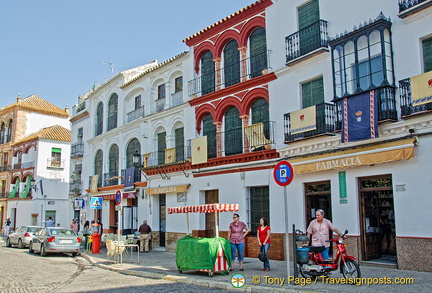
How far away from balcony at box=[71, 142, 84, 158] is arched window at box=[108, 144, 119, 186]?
429cm

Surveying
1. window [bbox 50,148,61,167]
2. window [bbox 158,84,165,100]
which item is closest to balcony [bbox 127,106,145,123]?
window [bbox 158,84,165,100]

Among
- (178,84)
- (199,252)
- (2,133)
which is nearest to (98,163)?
(178,84)

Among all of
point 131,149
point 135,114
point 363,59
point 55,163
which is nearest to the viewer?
point 363,59

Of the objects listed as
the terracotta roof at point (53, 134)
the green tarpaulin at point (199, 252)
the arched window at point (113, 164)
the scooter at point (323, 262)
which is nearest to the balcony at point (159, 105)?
the arched window at point (113, 164)

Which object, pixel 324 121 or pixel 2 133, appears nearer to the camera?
pixel 324 121

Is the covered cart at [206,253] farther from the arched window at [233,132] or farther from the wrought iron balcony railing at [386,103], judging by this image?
the arched window at [233,132]

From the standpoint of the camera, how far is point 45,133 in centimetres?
4231

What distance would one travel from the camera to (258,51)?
18.5 meters

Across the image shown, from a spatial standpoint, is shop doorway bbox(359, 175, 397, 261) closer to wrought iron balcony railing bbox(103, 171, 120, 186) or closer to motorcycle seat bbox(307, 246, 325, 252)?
motorcycle seat bbox(307, 246, 325, 252)

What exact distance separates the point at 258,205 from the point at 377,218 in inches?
201

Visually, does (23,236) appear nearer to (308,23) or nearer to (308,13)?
(308,23)

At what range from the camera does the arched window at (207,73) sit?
20.8m

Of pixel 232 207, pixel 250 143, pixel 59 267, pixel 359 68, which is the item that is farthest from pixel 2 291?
pixel 359 68

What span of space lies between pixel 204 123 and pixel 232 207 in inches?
342
